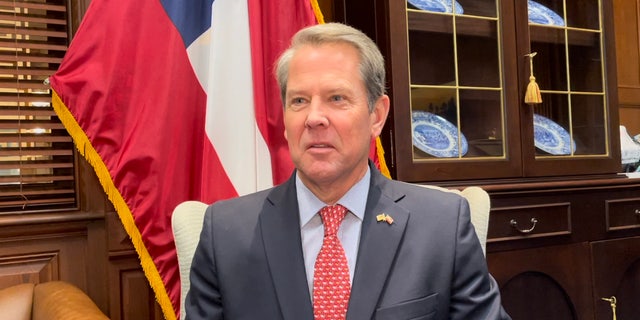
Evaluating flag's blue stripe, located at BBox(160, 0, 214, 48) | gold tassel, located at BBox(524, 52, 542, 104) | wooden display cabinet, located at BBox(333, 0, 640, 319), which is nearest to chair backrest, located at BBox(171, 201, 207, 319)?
flag's blue stripe, located at BBox(160, 0, 214, 48)

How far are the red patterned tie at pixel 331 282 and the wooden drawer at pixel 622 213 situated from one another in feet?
5.60

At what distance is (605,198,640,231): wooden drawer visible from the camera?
243cm

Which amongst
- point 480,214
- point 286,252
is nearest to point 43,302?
point 286,252

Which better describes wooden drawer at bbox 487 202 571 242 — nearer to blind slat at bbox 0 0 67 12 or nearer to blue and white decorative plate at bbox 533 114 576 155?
blue and white decorative plate at bbox 533 114 576 155

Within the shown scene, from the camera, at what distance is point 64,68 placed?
181 cm

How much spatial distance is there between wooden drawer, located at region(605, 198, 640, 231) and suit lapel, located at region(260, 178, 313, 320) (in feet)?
5.71

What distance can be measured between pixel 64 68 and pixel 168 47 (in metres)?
0.34

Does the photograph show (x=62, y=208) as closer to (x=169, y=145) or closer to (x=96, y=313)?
(x=169, y=145)

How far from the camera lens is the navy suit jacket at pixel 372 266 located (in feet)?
3.85

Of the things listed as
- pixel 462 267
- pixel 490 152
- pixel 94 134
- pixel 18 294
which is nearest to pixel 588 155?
pixel 490 152

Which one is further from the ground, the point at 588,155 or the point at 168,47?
the point at 168,47

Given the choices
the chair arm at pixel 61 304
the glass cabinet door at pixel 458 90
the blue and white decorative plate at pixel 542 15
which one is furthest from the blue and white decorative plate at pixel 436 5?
the chair arm at pixel 61 304

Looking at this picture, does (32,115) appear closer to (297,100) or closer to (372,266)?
(297,100)

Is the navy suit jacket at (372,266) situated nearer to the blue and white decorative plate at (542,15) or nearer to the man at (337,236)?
the man at (337,236)
